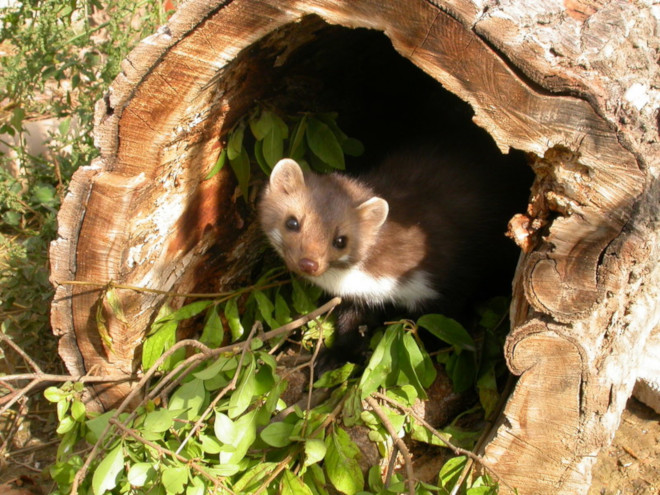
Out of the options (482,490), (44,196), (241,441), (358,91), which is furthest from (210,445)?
(44,196)

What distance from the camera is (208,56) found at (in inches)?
92.5

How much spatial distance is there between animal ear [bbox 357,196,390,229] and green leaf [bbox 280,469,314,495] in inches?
42.0

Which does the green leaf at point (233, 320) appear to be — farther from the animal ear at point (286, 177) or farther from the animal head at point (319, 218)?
the animal ear at point (286, 177)

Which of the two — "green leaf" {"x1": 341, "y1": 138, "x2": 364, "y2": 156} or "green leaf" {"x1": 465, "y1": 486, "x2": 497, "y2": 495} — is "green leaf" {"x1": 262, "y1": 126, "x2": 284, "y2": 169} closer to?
"green leaf" {"x1": 341, "y1": 138, "x2": 364, "y2": 156}

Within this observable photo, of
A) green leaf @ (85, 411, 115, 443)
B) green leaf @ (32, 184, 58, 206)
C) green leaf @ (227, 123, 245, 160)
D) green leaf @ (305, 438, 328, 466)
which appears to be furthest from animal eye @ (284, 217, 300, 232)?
green leaf @ (32, 184, 58, 206)

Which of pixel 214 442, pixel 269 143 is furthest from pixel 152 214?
pixel 214 442

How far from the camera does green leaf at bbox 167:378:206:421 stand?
8.14ft

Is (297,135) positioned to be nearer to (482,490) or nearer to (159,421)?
(159,421)

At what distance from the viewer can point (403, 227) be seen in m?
3.01

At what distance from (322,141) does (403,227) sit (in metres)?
0.63

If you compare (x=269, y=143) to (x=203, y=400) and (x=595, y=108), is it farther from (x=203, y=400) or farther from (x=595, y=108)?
(x=595, y=108)

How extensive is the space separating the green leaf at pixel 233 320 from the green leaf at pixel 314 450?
777 millimetres

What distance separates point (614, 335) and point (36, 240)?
3274 millimetres

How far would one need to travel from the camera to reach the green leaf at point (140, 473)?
2217 mm
